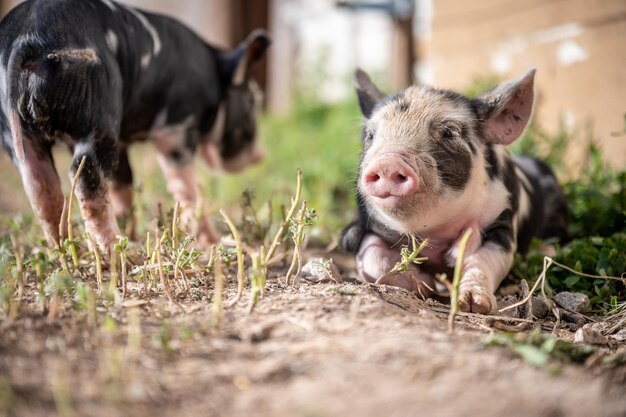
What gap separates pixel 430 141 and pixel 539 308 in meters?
0.80

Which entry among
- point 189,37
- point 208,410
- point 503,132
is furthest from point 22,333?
point 189,37

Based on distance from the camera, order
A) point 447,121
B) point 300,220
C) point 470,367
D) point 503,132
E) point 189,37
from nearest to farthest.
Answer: point 470,367
point 300,220
point 447,121
point 503,132
point 189,37

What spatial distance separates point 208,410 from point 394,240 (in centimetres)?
161

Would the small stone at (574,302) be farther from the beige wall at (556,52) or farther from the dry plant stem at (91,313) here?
the beige wall at (556,52)

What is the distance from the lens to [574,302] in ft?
9.00

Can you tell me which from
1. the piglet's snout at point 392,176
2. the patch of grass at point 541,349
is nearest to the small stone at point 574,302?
the patch of grass at point 541,349

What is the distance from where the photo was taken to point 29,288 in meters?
2.57

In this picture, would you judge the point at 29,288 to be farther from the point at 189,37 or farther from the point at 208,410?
the point at 189,37

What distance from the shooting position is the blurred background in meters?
5.07

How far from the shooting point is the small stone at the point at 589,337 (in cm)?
228

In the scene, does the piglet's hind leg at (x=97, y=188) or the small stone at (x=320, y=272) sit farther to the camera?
the piglet's hind leg at (x=97, y=188)

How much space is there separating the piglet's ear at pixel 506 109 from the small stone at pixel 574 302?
2.45 feet

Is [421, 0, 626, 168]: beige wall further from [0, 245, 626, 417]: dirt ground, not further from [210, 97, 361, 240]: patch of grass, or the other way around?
[0, 245, 626, 417]: dirt ground

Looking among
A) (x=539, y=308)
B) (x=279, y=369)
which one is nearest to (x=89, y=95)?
(x=279, y=369)
